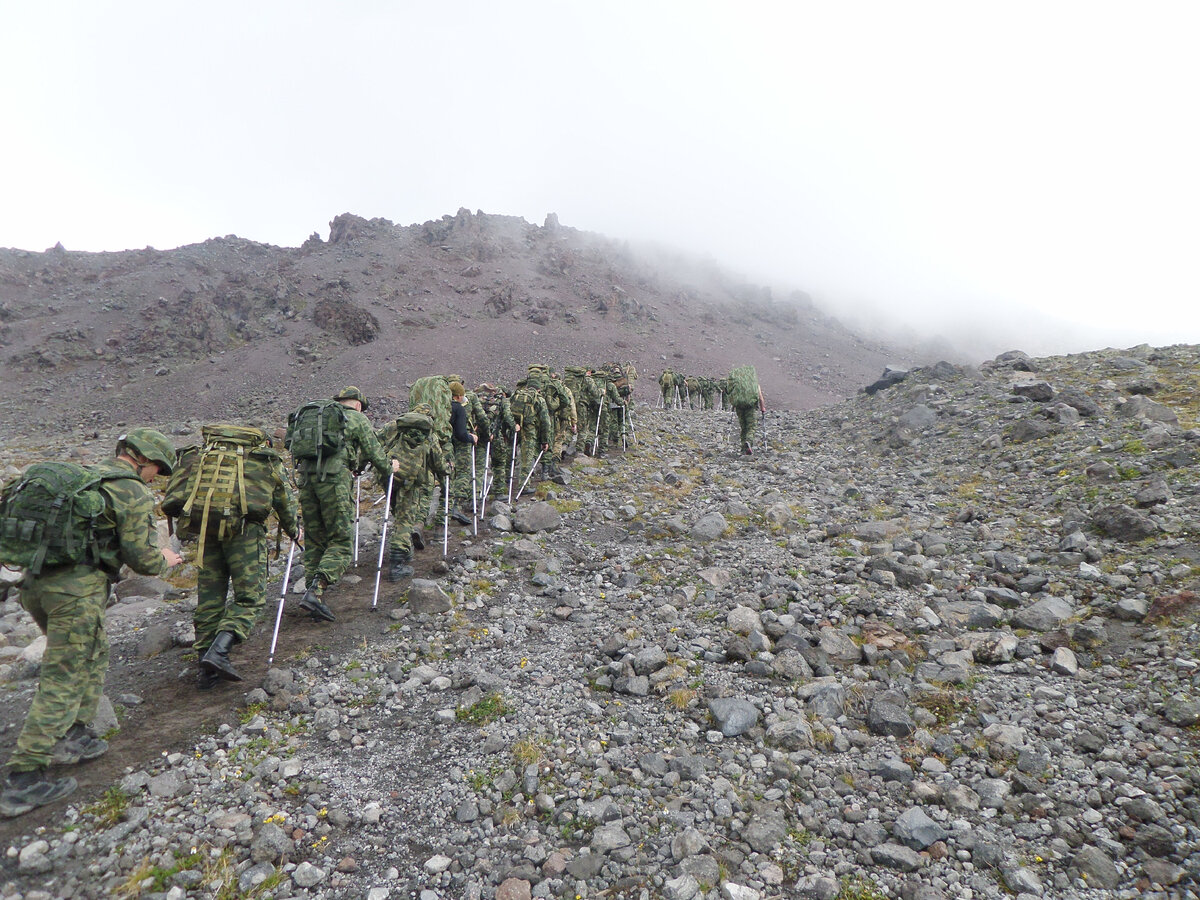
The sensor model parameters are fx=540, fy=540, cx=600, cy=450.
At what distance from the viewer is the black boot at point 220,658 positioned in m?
6.07

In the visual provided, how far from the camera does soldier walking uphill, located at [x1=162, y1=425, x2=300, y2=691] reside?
620 centimetres

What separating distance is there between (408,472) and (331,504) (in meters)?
2.04

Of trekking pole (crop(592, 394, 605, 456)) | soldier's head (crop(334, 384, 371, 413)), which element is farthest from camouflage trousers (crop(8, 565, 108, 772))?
trekking pole (crop(592, 394, 605, 456))

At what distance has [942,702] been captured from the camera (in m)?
5.45

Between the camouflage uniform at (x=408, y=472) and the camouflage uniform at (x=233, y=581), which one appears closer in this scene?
the camouflage uniform at (x=233, y=581)

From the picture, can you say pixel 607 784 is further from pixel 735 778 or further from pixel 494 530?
pixel 494 530

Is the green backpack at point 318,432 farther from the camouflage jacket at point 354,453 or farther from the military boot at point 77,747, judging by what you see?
the military boot at point 77,747

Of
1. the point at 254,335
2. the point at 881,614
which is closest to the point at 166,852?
the point at 881,614

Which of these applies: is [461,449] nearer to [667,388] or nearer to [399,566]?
[399,566]

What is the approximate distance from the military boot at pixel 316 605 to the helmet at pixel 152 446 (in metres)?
2.70

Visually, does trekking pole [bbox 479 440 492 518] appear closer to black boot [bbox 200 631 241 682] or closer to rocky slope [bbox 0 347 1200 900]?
rocky slope [bbox 0 347 1200 900]

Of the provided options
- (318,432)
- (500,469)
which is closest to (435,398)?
(500,469)

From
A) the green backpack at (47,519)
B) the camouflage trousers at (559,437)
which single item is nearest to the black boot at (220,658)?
the green backpack at (47,519)

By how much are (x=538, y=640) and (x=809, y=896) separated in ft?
15.2
